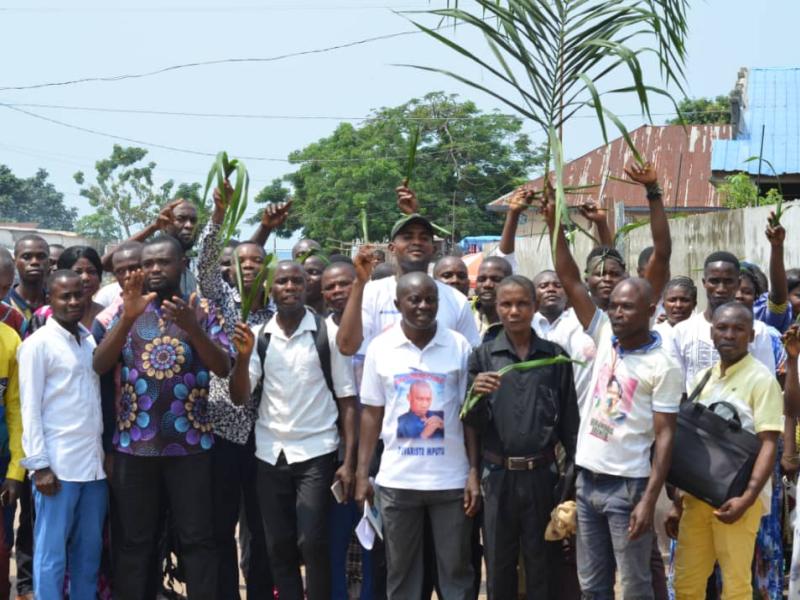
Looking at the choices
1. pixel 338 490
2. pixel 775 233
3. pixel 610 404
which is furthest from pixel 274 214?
pixel 775 233

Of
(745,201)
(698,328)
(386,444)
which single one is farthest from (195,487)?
(745,201)

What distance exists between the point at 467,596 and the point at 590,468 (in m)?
0.94

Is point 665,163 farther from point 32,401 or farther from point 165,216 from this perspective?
point 32,401

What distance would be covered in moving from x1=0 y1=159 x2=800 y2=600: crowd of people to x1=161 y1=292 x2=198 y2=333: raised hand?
1 centimetres

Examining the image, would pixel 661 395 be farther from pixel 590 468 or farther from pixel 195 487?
pixel 195 487

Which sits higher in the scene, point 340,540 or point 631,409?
point 631,409

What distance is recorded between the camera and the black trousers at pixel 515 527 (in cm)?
533

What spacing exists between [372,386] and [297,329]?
0.59 metres

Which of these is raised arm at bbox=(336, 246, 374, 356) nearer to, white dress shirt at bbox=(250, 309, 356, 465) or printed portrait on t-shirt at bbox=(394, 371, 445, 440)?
white dress shirt at bbox=(250, 309, 356, 465)

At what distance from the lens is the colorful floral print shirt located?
218 inches

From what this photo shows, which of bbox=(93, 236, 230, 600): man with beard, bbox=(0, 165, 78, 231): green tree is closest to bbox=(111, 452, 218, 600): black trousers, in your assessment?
bbox=(93, 236, 230, 600): man with beard

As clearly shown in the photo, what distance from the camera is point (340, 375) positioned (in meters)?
5.80

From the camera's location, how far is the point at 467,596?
541cm

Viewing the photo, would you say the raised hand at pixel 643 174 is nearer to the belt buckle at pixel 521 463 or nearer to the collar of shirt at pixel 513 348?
the collar of shirt at pixel 513 348
